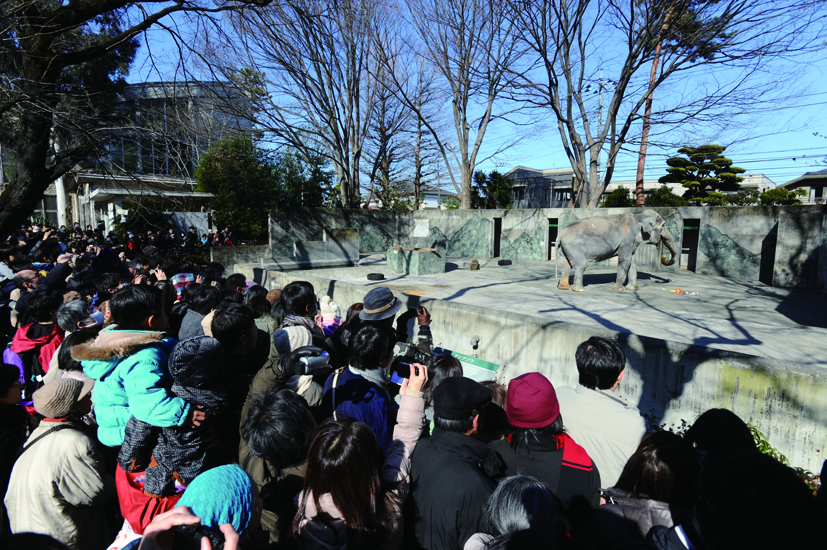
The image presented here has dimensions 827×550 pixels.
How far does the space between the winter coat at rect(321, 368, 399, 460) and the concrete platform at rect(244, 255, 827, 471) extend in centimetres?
247

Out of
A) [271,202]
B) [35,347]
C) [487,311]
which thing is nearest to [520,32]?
[271,202]

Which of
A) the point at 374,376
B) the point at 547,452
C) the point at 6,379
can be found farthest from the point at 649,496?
the point at 6,379

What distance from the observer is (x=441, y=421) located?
2.31m

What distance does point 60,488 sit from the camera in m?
2.19

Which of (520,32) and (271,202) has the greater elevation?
(520,32)

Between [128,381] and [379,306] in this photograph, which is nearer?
[128,381]

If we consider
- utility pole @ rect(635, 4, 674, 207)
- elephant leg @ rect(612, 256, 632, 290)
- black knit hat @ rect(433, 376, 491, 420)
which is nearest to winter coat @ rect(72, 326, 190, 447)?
black knit hat @ rect(433, 376, 491, 420)

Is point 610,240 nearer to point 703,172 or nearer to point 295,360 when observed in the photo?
point 295,360

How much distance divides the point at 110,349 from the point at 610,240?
11331mm

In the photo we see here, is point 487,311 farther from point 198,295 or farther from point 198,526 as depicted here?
point 198,526

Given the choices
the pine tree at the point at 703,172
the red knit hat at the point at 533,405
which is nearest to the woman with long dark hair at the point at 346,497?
the red knit hat at the point at 533,405

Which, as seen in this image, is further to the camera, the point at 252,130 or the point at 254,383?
the point at 252,130

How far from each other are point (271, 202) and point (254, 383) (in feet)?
55.7

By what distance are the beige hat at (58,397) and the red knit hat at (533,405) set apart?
2266mm
